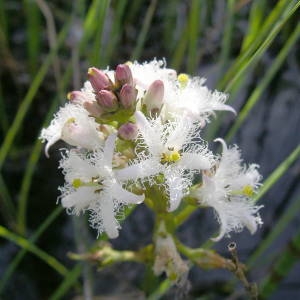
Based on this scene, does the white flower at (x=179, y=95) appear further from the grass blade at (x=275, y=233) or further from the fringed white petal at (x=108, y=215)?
the grass blade at (x=275, y=233)

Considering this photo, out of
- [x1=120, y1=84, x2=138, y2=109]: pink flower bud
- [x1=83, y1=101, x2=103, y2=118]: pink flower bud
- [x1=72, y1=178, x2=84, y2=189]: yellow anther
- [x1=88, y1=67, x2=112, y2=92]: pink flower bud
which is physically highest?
[x1=88, y1=67, x2=112, y2=92]: pink flower bud

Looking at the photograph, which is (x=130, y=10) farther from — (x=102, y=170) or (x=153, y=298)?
(x=102, y=170)

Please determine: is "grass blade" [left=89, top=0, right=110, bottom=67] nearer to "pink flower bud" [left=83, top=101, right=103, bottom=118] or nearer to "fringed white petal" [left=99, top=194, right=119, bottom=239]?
"pink flower bud" [left=83, top=101, right=103, bottom=118]

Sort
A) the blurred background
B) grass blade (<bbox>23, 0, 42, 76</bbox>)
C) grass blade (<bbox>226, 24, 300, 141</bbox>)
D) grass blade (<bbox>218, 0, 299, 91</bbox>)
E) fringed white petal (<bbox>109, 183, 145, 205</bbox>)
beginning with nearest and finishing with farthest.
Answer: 1. fringed white petal (<bbox>109, 183, 145, 205</bbox>)
2. grass blade (<bbox>218, 0, 299, 91</bbox>)
3. grass blade (<bbox>226, 24, 300, 141</bbox>)
4. the blurred background
5. grass blade (<bbox>23, 0, 42, 76</bbox>)

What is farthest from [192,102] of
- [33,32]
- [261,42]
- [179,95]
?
[33,32]

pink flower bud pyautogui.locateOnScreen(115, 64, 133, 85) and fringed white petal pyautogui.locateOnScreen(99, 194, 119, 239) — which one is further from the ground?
pink flower bud pyautogui.locateOnScreen(115, 64, 133, 85)

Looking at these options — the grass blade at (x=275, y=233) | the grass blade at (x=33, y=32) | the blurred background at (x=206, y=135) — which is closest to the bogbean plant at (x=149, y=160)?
the blurred background at (x=206, y=135)

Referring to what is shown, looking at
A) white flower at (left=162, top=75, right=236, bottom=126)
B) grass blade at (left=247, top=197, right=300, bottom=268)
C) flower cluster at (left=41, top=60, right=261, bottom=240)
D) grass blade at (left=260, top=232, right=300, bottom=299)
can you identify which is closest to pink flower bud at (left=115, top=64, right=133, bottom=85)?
flower cluster at (left=41, top=60, right=261, bottom=240)
